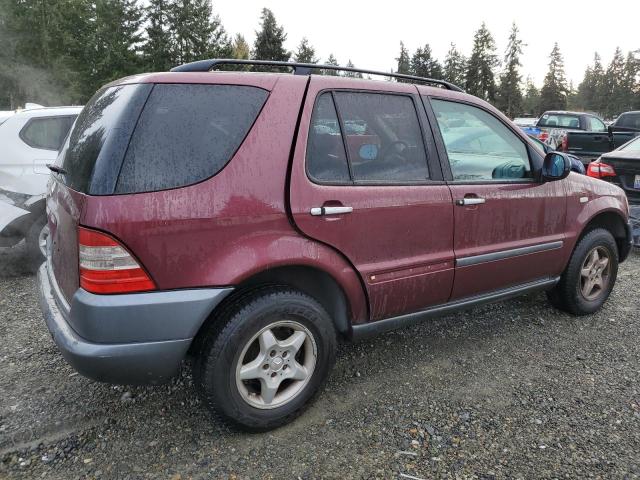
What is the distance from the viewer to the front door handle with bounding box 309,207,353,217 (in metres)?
2.37

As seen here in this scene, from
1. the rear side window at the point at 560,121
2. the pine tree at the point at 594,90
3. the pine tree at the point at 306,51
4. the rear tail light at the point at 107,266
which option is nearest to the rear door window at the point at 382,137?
the rear tail light at the point at 107,266

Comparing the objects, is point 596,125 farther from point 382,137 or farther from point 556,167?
point 382,137

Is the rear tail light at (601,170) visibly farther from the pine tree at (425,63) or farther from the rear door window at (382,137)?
the pine tree at (425,63)

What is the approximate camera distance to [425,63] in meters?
61.2

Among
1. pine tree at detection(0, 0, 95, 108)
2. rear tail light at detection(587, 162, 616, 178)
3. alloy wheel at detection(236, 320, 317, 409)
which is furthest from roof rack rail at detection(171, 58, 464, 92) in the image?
pine tree at detection(0, 0, 95, 108)

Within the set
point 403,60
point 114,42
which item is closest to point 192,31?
point 114,42

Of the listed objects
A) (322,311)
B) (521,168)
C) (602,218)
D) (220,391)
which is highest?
(521,168)

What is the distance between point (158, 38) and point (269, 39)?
956cm

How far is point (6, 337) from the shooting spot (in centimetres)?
356

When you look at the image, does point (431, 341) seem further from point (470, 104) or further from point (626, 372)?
point (470, 104)

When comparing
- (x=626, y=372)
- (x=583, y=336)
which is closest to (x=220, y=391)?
(x=626, y=372)

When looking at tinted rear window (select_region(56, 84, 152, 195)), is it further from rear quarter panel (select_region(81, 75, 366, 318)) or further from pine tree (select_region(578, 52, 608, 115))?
pine tree (select_region(578, 52, 608, 115))

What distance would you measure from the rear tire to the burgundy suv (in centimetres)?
85

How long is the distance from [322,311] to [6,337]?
2597 millimetres
